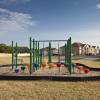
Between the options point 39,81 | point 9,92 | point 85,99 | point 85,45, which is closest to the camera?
point 85,99

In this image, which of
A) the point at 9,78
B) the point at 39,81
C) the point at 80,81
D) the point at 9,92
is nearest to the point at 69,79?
the point at 80,81

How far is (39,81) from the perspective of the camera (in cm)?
1332

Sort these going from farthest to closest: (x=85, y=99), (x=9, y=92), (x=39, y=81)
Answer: (x=39, y=81) → (x=9, y=92) → (x=85, y=99)

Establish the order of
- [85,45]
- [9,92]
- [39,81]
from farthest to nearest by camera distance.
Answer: [85,45]
[39,81]
[9,92]

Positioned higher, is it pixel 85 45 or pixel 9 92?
pixel 85 45

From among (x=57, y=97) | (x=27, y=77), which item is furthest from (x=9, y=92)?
(x=27, y=77)

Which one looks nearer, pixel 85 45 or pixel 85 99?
pixel 85 99

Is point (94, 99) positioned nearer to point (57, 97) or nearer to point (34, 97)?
point (57, 97)

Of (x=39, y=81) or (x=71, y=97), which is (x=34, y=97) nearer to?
(x=71, y=97)

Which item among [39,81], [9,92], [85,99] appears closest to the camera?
[85,99]

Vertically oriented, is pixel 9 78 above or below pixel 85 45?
below

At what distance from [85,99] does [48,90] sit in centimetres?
219

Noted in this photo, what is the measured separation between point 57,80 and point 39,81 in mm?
961

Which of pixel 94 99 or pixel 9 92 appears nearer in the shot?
pixel 94 99
